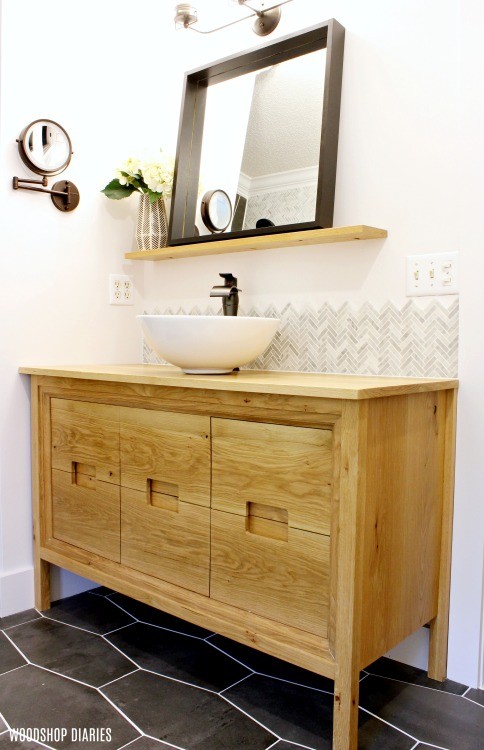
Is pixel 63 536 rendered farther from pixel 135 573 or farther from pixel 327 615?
pixel 327 615

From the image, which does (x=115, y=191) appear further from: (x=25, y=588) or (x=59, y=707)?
(x=59, y=707)

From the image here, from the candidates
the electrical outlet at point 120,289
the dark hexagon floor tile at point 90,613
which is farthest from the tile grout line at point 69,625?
the electrical outlet at point 120,289

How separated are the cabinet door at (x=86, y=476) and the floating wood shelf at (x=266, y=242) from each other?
1.92 ft

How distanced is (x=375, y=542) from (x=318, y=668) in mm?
278

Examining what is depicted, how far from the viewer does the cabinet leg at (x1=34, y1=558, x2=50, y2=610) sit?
1.96m

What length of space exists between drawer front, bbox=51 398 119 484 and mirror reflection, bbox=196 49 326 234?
0.71 metres

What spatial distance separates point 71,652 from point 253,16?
1.94 m

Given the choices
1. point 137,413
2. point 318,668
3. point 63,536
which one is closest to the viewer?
point 318,668

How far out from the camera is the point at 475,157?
1.47m

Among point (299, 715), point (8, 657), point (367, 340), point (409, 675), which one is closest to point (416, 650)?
point (409, 675)

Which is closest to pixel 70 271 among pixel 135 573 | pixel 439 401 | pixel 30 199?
pixel 30 199

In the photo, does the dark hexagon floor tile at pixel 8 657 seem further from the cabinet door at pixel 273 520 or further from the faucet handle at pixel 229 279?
the faucet handle at pixel 229 279

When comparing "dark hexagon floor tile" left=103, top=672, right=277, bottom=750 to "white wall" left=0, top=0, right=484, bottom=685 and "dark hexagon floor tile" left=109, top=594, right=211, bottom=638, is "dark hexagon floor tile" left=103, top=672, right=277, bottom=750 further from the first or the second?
"white wall" left=0, top=0, right=484, bottom=685

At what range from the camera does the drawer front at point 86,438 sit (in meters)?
1.74
